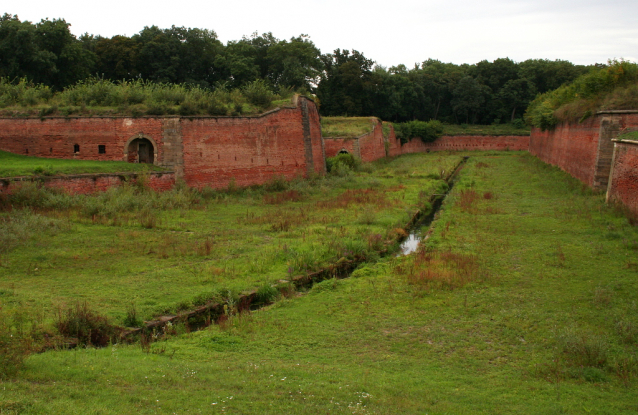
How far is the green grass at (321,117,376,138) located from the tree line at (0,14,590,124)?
2.03 metres

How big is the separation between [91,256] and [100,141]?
9296 mm

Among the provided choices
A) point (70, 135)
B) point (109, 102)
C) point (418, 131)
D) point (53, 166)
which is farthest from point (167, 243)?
point (418, 131)

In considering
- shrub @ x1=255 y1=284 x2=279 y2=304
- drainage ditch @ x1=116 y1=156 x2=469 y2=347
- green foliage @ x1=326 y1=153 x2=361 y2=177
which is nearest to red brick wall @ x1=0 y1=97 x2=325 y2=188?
green foliage @ x1=326 y1=153 x2=361 y2=177

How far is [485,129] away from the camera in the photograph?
5322 centimetres

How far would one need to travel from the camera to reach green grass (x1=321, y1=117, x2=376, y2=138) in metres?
31.4

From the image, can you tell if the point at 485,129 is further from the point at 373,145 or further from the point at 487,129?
the point at 373,145

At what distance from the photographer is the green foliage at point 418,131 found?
45438mm

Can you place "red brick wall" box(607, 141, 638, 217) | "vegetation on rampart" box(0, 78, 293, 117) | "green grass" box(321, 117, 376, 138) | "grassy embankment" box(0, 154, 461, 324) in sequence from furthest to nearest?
"green grass" box(321, 117, 376, 138) < "vegetation on rampart" box(0, 78, 293, 117) < "red brick wall" box(607, 141, 638, 217) < "grassy embankment" box(0, 154, 461, 324)

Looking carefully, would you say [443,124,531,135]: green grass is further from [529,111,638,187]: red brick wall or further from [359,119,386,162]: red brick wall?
[529,111,638,187]: red brick wall

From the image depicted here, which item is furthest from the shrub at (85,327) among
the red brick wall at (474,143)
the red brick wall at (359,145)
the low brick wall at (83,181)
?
the red brick wall at (474,143)

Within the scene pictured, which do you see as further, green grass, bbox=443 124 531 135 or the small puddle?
green grass, bbox=443 124 531 135

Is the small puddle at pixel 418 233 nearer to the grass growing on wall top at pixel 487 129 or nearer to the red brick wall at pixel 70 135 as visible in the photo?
the red brick wall at pixel 70 135

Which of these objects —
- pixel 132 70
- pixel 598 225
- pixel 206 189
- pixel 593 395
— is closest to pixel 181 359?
pixel 593 395

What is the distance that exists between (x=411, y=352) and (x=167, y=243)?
21.4 feet
